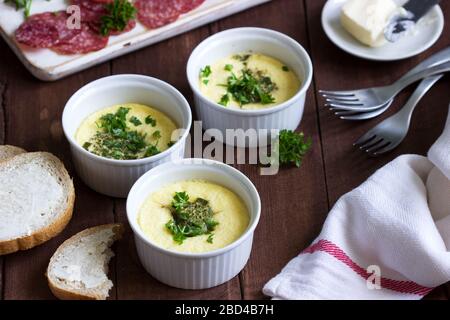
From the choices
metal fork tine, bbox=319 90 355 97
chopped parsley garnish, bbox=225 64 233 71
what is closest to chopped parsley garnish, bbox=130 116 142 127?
chopped parsley garnish, bbox=225 64 233 71

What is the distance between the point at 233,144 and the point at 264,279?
0.69m

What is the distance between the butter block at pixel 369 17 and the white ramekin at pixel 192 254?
1081 millimetres

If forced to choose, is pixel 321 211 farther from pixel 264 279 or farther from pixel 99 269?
pixel 99 269

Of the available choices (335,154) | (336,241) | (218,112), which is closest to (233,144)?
(218,112)

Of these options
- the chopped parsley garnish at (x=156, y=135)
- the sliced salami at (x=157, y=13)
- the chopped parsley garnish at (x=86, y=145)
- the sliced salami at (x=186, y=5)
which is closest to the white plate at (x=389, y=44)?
the sliced salami at (x=186, y=5)

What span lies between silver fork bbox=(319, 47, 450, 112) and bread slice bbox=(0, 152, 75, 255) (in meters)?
1.17

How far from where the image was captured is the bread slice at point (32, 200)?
10.4ft

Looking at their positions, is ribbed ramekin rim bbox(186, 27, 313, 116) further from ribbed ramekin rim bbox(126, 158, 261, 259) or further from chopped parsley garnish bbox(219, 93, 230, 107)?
ribbed ramekin rim bbox(126, 158, 261, 259)

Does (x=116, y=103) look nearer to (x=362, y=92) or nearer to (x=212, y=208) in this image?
(x=212, y=208)

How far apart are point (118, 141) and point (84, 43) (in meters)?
0.62

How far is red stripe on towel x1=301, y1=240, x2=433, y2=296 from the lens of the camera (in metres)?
3.13

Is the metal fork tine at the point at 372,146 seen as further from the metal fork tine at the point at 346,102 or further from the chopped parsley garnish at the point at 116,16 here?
the chopped parsley garnish at the point at 116,16

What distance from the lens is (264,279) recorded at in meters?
3.18

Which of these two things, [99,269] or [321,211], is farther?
[321,211]
